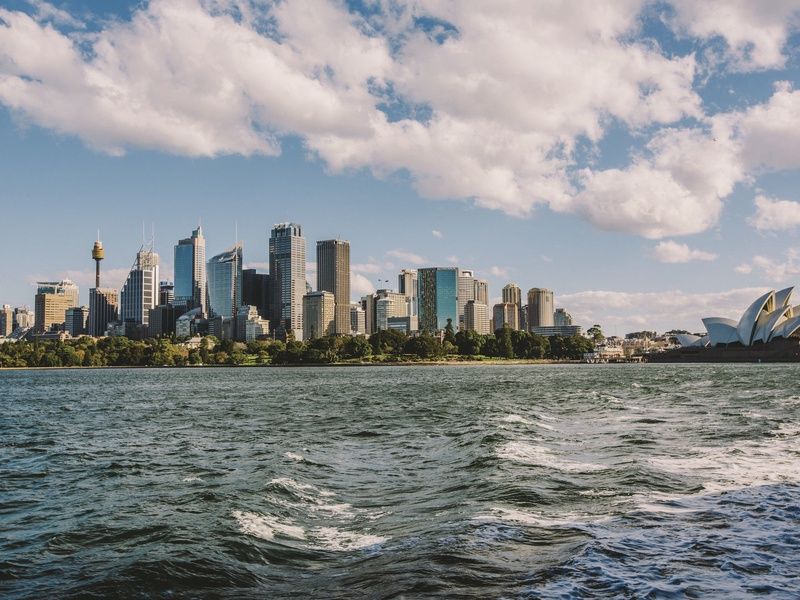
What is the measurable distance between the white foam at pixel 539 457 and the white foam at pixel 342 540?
7992 millimetres

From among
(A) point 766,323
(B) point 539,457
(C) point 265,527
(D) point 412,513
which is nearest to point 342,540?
(C) point 265,527

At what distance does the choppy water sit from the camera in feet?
33.6

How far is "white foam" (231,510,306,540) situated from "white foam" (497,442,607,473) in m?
8.51

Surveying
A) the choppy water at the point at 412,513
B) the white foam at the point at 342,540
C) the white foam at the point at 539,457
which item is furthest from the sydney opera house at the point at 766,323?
the white foam at the point at 342,540

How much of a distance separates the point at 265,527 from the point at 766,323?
184653 millimetres

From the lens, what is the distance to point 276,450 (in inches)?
1014

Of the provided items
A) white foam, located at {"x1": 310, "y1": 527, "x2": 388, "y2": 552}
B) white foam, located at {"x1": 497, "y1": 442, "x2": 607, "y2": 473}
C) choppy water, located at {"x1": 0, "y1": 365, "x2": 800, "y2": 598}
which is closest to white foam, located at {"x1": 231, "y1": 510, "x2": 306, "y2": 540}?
choppy water, located at {"x1": 0, "y1": 365, "x2": 800, "y2": 598}

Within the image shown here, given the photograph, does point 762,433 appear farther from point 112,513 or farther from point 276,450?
point 112,513

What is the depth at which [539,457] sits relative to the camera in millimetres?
22094

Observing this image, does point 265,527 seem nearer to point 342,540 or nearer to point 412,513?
point 342,540

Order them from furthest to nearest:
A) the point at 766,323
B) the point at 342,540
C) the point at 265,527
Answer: the point at 766,323, the point at 265,527, the point at 342,540

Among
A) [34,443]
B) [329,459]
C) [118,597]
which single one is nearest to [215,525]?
[118,597]

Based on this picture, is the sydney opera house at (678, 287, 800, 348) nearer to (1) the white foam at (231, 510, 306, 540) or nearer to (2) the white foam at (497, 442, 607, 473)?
(2) the white foam at (497, 442, 607, 473)

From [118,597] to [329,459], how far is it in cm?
1407
